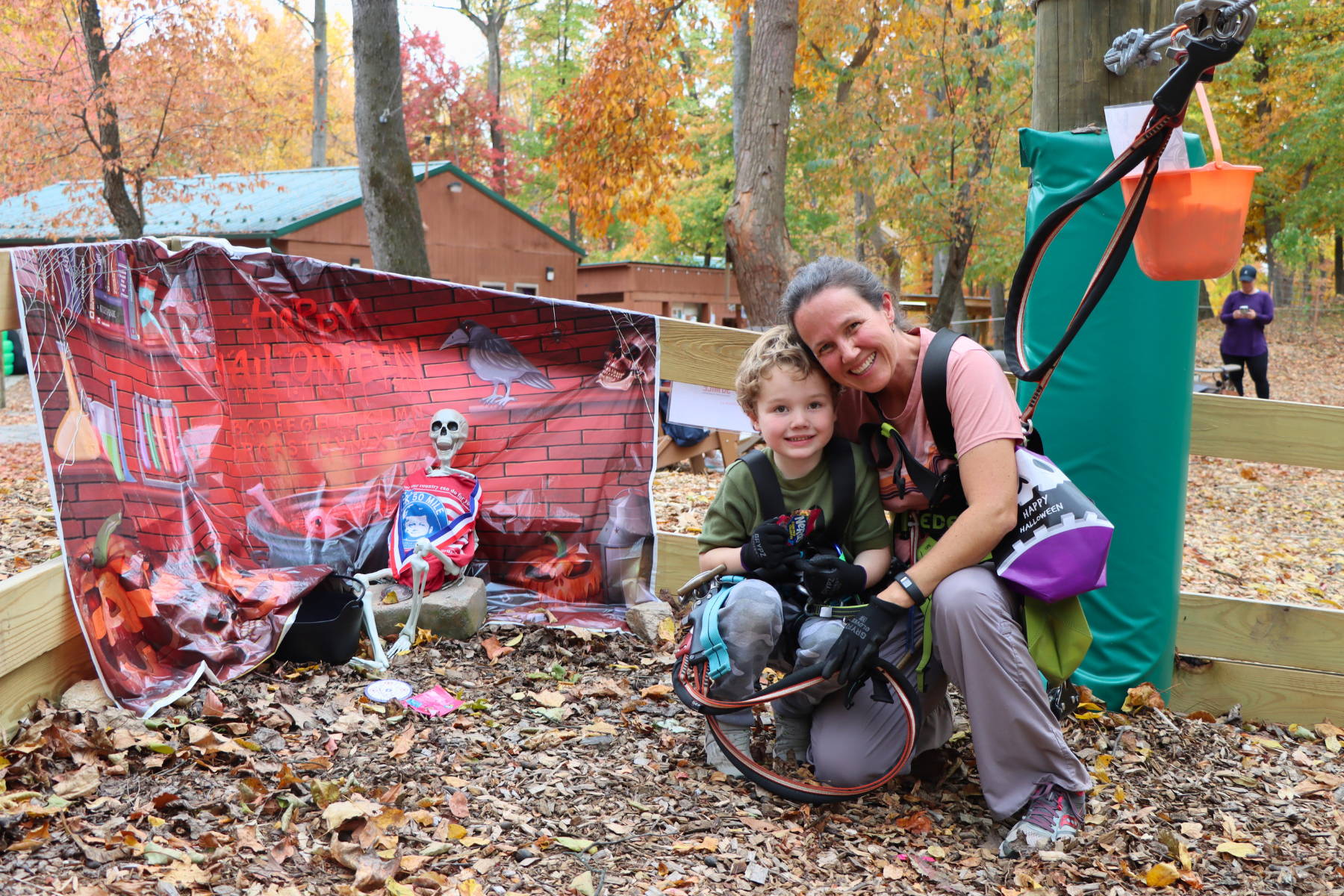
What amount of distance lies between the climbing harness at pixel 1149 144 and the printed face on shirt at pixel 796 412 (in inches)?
21.2

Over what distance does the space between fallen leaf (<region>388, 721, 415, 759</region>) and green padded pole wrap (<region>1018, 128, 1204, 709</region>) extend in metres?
2.27

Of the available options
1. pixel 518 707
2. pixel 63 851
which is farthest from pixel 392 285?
pixel 63 851

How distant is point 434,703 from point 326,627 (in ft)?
1.57

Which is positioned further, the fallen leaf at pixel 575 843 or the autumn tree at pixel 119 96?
the autumn tree at pixel 119 96

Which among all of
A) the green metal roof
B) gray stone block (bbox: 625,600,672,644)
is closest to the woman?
gray stone block (bbox: 625,600,672,644)

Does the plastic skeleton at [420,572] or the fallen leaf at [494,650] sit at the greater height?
the plastic skeleton at [420,572]

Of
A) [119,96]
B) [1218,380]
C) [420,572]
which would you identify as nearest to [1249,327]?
[1218,380]

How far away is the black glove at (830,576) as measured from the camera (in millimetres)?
2670

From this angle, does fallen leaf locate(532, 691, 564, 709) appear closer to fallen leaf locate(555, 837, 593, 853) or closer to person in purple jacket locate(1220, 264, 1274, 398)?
fallen leaf locate(555, 837, 593, 853)

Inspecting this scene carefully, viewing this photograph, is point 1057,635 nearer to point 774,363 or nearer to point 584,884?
point 774,363

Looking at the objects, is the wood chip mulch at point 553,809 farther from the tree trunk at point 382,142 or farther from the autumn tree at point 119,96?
the autumn tree at point 119,96

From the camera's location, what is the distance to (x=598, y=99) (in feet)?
39.5

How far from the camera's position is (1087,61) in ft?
10.3

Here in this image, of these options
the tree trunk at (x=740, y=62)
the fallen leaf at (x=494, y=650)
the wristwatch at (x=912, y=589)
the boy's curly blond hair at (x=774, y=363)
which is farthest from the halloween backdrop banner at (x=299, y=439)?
the tree trunk at (x=740, y=62)
